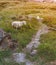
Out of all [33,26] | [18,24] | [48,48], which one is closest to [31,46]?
[48,48]

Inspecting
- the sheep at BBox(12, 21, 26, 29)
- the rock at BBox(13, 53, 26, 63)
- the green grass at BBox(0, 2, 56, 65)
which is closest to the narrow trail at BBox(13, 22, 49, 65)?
the rock at BBox(13, 53, 26, 63)

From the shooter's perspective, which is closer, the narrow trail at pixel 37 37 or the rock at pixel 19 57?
the rock at pixel 19 57

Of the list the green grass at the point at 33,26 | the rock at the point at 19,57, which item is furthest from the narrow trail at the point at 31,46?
the green grass at the point at 33,26

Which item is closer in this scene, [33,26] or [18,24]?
[18,24]

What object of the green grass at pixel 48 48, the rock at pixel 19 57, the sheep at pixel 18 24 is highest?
the sheep at pixel 18 24

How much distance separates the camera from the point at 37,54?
24.7 feet

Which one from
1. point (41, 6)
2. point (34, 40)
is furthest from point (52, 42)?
point (41, 6)

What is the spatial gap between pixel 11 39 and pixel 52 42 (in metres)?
1.15

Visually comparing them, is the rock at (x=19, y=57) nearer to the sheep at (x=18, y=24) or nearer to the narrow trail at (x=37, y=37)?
the narrow trail at (x=37, y=37)

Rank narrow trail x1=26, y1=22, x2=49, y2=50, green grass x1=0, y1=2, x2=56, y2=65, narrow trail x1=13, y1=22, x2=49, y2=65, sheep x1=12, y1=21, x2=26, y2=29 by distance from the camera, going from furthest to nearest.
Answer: sheep x1=12, y1=21, x2=26, y2=29
narrow trail x1=26, y1=22, x2=49, y2=50
green grass x1=0, y1=2, x2=56, y2=65
narrow trail x1=13, y1=22, x2=49, y2=65

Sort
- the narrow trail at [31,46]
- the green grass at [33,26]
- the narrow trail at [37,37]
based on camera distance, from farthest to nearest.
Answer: the narrow trail at [37,37]
the green grass at [33,26]
the narrow trail at [31,46]

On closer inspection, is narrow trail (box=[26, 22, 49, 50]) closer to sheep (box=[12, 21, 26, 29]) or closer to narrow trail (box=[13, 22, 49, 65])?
narrow trail (box=[13, 22, 49, 65])

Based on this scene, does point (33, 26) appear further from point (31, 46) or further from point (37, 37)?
point (31, 46)

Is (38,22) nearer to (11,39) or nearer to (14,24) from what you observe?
(14,24)
